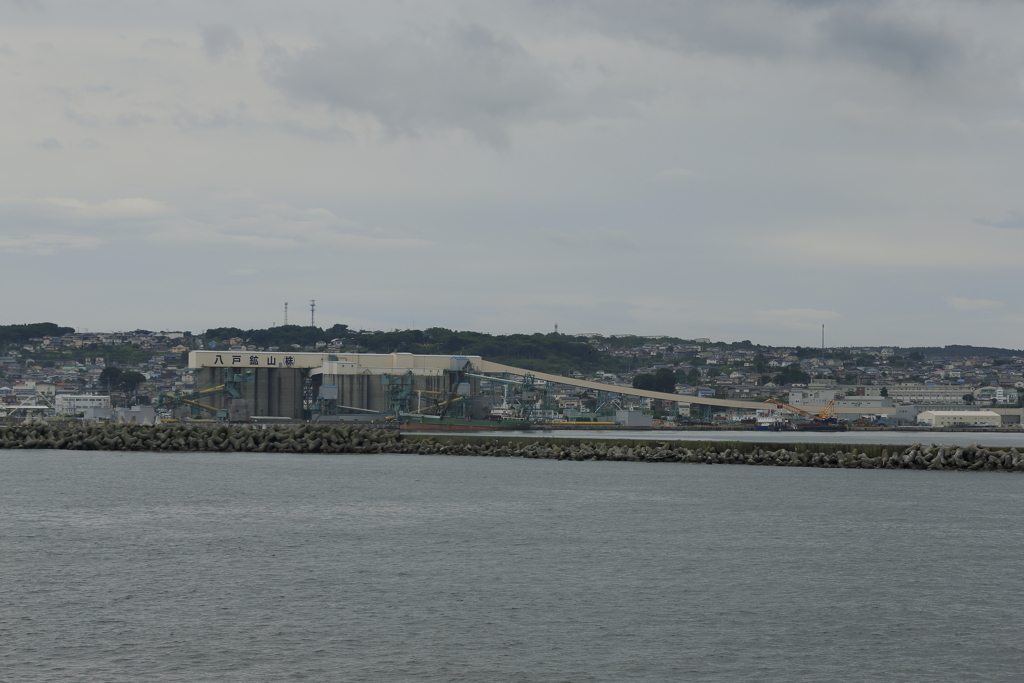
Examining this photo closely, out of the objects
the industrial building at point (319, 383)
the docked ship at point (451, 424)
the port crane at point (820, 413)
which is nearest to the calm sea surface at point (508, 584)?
the docked ship at point (451, 424)

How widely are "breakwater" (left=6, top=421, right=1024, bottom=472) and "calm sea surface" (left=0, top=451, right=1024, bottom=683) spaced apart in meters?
9.44

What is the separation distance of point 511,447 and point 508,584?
35626mm

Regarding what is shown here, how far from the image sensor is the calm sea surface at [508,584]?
1398 cm

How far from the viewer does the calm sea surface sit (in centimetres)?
1398

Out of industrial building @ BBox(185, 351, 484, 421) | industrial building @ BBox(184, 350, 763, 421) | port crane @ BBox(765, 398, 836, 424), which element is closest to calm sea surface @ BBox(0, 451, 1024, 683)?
industrial building @ BBox(184, 350, 763, 421)

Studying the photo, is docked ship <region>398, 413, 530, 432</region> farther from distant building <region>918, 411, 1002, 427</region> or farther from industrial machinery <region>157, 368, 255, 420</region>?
distant building <region>918, 411, 1002, 427</region>

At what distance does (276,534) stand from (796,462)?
93.3ft

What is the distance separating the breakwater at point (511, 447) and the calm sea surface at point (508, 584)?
9.44 meters

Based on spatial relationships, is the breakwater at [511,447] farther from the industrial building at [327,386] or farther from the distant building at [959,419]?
the distant building at [959,419]

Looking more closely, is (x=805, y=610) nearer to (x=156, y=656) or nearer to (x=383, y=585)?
(x=383, y=585)

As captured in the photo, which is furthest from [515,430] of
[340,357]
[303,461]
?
[303,461]

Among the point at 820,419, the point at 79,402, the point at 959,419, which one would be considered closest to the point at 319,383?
the point at 79,402

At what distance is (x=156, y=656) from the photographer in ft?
45.8

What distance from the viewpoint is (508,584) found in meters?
19.4
